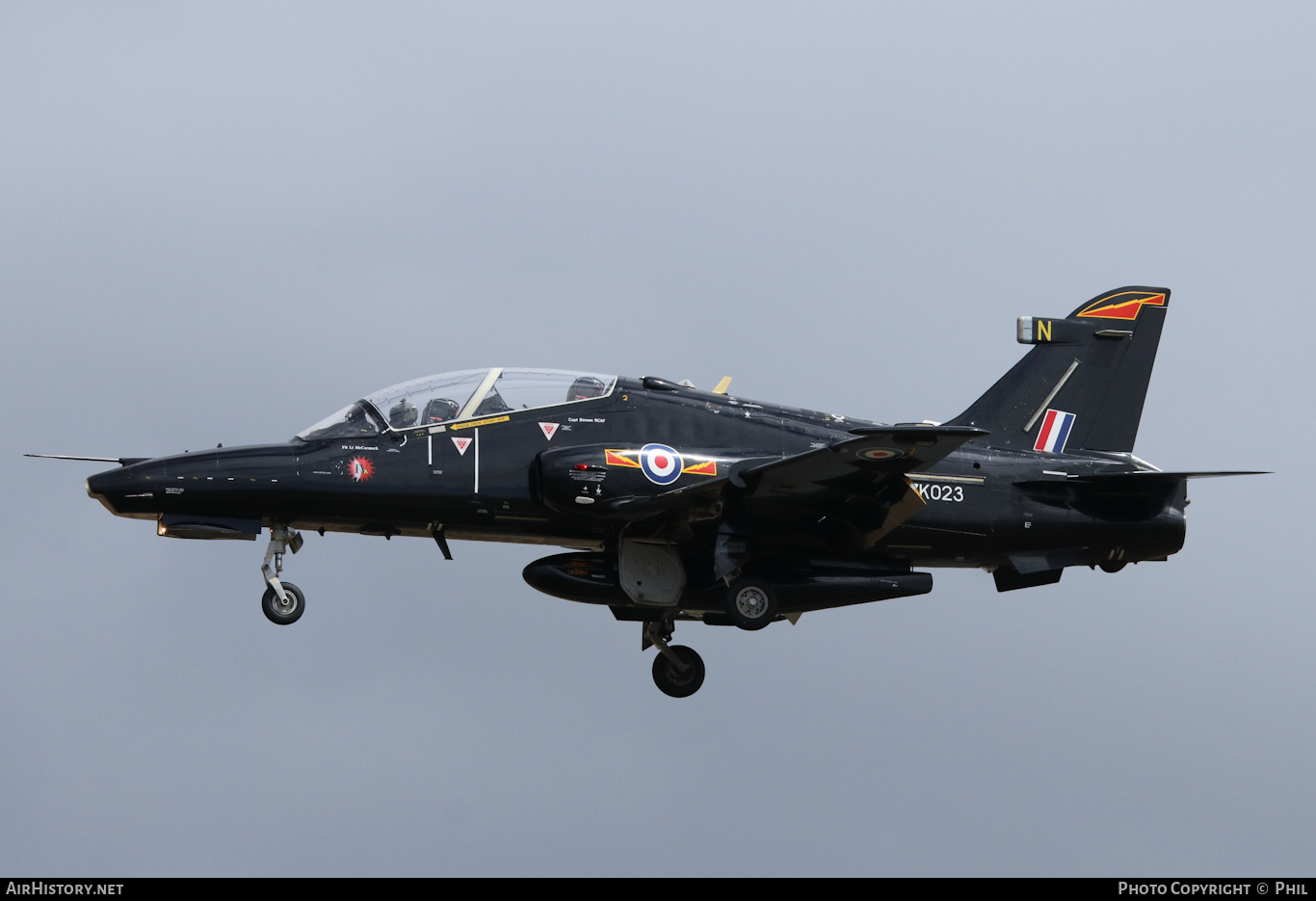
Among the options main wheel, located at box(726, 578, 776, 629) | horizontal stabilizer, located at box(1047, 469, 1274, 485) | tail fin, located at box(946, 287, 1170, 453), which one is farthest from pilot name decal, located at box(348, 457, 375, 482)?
horizontal stabilizer, located at box(1047, 469, 1274, 485)

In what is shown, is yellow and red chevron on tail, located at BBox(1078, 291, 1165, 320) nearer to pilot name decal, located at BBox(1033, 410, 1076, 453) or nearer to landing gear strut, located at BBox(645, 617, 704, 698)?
pilot name decal, located at BBox(1033, 410, 1076, 453)

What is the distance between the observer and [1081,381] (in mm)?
27406

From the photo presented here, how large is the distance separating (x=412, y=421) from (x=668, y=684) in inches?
248

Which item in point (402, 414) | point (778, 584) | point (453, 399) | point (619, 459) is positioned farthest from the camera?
point (778, 584)

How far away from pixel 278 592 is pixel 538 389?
4.55 m

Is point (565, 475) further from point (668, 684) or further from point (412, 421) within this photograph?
point (668, 684)

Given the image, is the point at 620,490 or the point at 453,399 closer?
the point at 620,490

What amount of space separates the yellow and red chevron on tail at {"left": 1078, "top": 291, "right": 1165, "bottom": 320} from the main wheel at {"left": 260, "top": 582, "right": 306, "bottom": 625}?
530 inches

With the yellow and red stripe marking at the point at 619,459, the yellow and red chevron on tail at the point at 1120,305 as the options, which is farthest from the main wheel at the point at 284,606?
the yellow and red chevron on tail at the point at 1120,305

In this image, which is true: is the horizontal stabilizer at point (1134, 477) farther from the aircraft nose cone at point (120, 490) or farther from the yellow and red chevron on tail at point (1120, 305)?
the aircraft nose cone at point (120, 490)

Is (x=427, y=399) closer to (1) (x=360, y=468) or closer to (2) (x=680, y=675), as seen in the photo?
(1) (x=360, y=468)

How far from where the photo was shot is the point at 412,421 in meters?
23.8

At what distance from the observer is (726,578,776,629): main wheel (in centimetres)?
2389

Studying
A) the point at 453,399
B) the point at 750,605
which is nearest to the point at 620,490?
the point at 750,605
